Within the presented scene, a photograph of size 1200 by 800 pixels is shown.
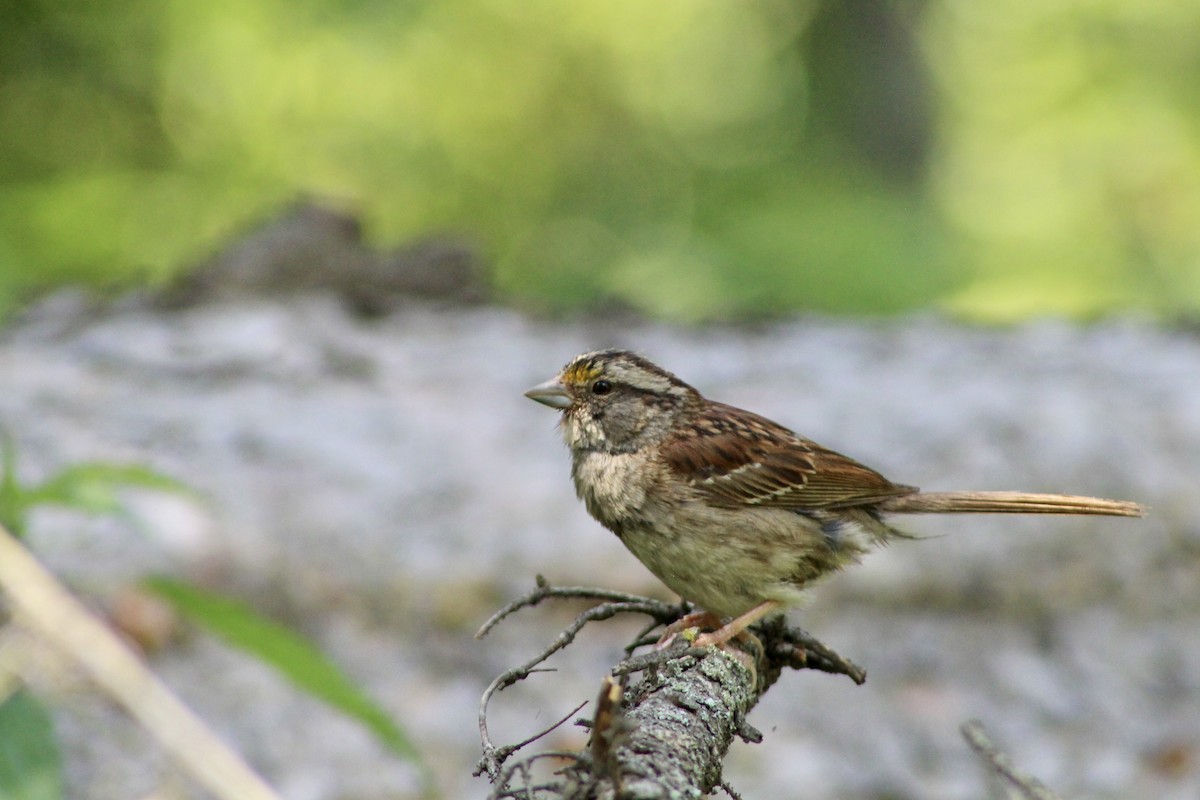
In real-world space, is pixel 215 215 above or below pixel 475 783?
above

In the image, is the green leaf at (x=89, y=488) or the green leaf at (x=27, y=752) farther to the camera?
the green leaf at (x=89, y=488)

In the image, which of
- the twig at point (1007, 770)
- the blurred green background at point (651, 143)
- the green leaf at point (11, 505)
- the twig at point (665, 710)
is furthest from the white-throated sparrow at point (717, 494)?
the blurred green background at point (651, 143)

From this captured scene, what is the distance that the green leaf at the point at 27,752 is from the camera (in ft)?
7.65

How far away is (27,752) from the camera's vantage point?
2385mm

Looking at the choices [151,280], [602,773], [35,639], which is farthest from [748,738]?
[151,280]

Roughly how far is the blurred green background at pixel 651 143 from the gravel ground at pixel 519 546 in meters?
0.99

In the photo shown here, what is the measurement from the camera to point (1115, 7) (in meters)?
11.8

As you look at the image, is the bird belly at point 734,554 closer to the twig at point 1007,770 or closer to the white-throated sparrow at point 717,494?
the white-throated sparrow at point 717,494

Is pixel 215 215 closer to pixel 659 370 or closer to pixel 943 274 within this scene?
pixel 943 274

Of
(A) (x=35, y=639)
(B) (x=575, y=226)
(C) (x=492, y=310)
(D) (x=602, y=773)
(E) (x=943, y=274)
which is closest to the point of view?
(A) (x=35, y=639)

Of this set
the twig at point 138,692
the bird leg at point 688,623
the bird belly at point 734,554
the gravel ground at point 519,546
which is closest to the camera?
the twig at point 138,692

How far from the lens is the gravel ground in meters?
4.71

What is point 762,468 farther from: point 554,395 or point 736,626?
point 736,626

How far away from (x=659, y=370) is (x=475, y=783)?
5.70 ft
